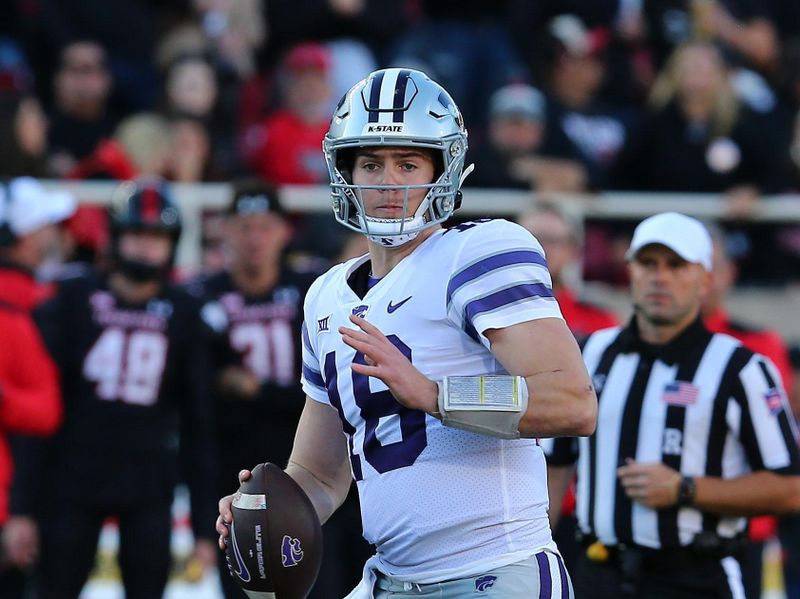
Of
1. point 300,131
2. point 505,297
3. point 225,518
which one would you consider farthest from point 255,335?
point 505,297

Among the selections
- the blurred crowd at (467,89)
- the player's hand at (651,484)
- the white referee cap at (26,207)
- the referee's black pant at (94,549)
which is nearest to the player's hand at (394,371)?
the player's hand at (651,484)

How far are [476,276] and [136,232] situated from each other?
11.3 ft

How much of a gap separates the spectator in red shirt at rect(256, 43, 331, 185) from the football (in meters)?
5.30

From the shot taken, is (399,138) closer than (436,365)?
No

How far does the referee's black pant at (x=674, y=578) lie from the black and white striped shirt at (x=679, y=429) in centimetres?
6

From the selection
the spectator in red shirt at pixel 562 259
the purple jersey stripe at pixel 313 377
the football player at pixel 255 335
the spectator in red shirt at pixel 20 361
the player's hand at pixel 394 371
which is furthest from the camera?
the spectator in red shirt at pixel 562 259

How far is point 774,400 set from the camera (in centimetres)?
490

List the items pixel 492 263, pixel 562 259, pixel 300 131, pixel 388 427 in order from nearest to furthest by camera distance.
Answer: pixel 492 263
pixel 388 427
pixel 562 259
pixel 300 131

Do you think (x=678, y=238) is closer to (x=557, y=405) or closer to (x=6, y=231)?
(x=557, y=405)

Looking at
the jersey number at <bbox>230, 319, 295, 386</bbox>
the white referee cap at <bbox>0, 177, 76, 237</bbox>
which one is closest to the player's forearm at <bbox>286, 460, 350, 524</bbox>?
the jersey number at <bbox>230, 319, 295, 386</bbox>

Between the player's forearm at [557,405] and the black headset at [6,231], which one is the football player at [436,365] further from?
the black headset at [6,231]

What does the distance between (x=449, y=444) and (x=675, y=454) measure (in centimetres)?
162

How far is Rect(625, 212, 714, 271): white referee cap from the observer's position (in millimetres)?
5176

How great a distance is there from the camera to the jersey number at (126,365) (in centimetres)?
656
